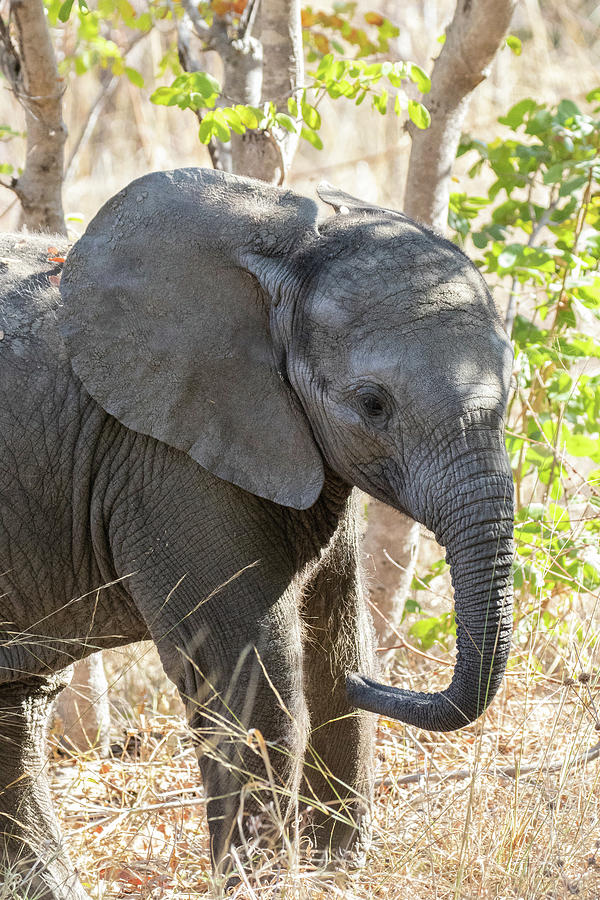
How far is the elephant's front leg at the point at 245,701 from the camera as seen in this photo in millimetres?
3561

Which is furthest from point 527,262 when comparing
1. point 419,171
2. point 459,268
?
point 459,268

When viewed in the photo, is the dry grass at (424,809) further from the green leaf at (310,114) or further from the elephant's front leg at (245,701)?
the green leaf at (310,114)

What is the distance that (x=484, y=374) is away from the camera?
127 inches

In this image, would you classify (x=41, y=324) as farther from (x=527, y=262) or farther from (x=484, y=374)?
(x=527, y=262)

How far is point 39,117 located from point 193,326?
216 centimetres

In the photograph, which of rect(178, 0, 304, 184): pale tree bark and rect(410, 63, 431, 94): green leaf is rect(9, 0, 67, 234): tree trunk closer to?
rect(178, 0, 304, 184): pale tree bark

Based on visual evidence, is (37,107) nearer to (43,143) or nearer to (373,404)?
(43,143)

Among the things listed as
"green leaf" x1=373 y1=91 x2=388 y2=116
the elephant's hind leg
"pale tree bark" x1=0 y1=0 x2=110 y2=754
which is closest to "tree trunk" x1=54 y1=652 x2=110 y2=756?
"pale tree bark" x1=0 y1=0 x2=110 y2=754

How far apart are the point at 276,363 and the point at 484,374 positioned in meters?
0.71

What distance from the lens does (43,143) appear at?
5277mm

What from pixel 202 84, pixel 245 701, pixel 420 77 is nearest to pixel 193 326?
pixel 245 701

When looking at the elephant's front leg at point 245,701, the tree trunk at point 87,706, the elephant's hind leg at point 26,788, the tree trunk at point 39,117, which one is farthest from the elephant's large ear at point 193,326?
the tree trunk at point 87,706

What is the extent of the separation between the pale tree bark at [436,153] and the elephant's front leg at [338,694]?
0.75m

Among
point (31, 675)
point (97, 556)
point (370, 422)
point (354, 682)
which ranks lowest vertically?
point (31, 675)
